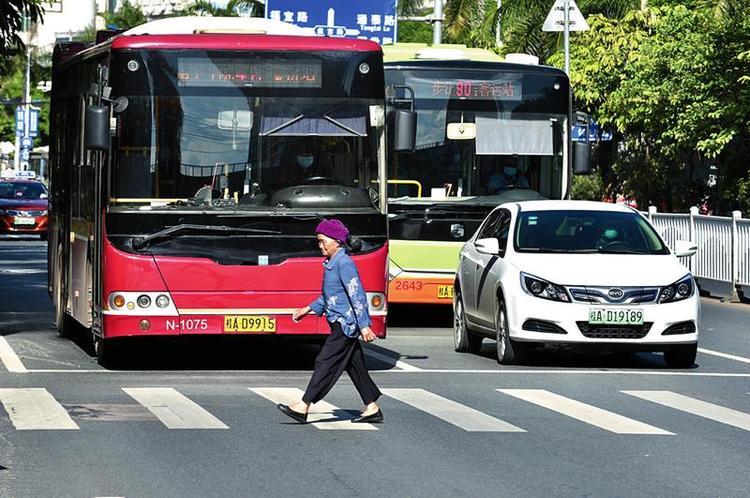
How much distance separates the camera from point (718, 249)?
1202 inches

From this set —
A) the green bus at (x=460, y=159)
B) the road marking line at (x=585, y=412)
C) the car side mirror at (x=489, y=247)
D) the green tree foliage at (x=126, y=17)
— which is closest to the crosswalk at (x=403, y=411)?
the road marking line at (x=585, y=412)

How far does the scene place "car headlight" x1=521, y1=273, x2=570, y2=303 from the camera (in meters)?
17.0

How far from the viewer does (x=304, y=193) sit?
16.4 metres

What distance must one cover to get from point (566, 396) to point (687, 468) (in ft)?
13.1

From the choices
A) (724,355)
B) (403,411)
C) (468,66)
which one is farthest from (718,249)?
(403,411)

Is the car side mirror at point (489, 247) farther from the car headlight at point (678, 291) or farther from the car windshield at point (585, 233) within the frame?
the car headlight at point (678, 291)

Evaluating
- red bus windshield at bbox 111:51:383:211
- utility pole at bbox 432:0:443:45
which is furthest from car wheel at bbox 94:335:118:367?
utility pole at bbox 432:0:443:45

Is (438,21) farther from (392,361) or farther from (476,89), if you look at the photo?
(392,361)

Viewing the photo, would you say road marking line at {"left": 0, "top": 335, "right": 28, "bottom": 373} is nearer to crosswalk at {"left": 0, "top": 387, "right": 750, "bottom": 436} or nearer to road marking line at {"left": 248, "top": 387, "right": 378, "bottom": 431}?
crosswalk at {"left": 0, "top": 387, "right": 750, "bottom": 436}

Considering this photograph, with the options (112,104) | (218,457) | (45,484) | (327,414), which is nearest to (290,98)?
(112,104)

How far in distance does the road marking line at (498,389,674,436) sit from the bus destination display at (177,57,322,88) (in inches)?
137

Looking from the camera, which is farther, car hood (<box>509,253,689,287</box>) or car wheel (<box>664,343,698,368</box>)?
car wheel (<box>664,343,698,368</box>)

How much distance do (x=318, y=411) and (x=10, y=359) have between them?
5182mm

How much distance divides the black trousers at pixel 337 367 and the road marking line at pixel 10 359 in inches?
186
